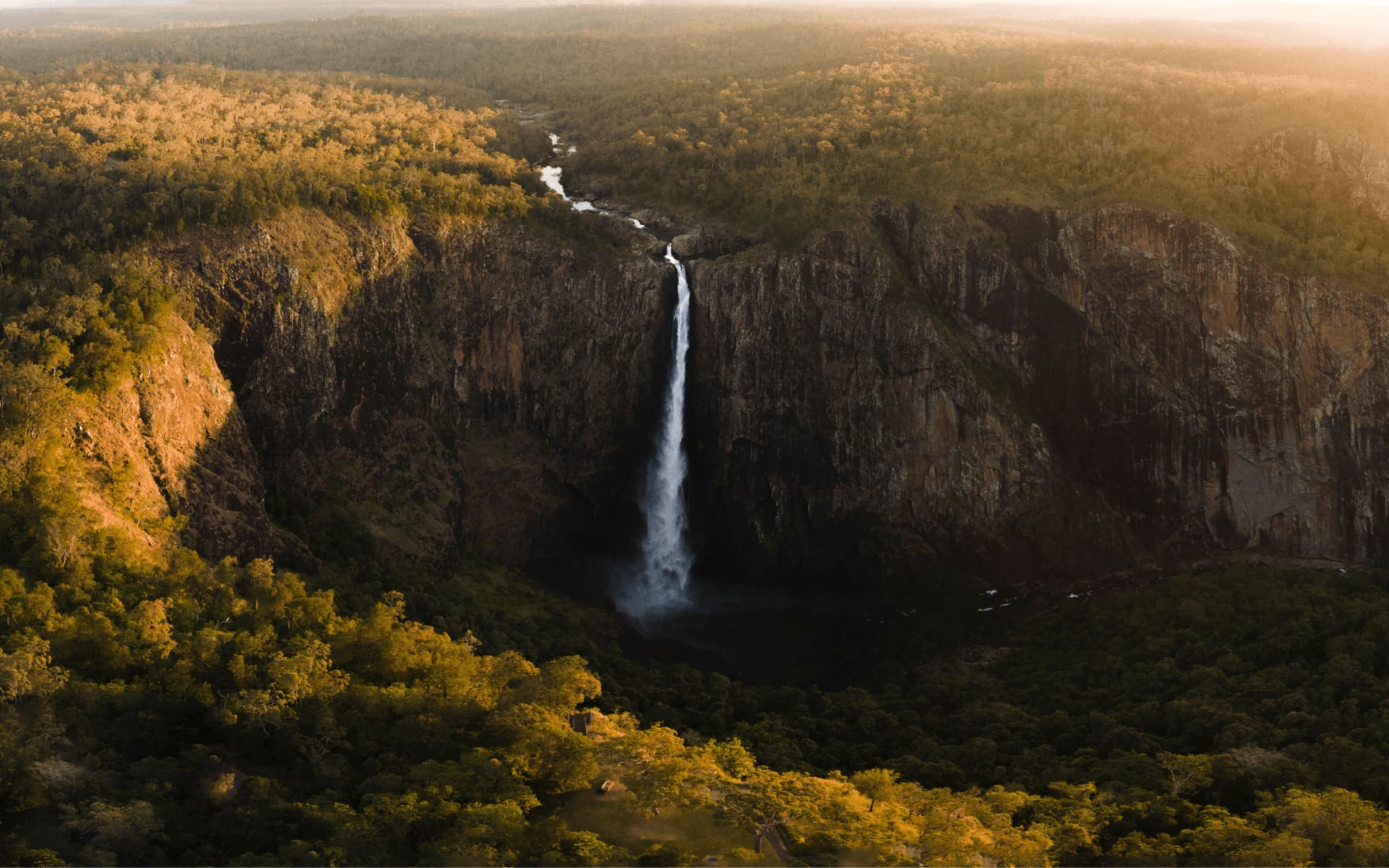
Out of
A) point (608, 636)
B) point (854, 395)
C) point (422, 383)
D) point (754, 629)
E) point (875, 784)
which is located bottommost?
point (754, 629)

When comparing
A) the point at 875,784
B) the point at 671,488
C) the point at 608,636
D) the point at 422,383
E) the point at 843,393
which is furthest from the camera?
the point at 671,488

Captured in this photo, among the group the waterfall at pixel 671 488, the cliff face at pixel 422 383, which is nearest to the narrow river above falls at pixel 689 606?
the waterfall at pixel 671 488

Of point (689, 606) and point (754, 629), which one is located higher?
point (754, 629)

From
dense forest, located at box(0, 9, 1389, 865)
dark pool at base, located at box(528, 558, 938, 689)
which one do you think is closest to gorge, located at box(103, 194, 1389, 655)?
dark pool at base, located at box(528, 558, 938, 689)

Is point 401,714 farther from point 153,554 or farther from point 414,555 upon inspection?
point 414,555

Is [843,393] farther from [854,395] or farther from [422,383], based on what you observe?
[422,383]

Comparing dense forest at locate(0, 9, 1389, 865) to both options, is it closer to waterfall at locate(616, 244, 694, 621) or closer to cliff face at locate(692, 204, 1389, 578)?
cliff face at locate(692, 204, 1389, 578)

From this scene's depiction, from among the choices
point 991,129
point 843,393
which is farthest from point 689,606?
point 991,129
